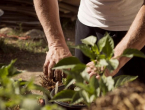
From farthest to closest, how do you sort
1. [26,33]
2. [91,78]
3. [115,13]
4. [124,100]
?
[26,33]
[115,13]
[91,78]
[124,100]

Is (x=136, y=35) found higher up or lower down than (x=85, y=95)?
lower down

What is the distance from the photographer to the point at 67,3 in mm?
6551

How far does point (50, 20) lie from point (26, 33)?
4300mm

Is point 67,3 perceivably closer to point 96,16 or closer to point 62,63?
point 96,16

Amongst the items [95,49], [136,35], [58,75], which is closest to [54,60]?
[58,75]

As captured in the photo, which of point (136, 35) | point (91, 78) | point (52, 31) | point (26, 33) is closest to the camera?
point (91, 78)

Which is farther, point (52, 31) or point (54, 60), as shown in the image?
point (52, 31)

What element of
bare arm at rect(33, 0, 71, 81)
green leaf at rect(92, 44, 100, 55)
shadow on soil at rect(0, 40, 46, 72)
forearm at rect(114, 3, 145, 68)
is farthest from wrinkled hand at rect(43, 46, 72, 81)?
shadow on soil at rect(0, 40, 46, 72)

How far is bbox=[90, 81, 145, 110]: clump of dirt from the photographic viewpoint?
66 cm

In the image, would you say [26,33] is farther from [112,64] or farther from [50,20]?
[112,64]

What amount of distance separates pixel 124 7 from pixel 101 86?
1206mm

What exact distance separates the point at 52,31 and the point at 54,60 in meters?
0.28

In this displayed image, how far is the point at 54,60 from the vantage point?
60.7 inches

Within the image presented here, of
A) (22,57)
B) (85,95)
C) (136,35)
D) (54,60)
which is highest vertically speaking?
(85,95)
